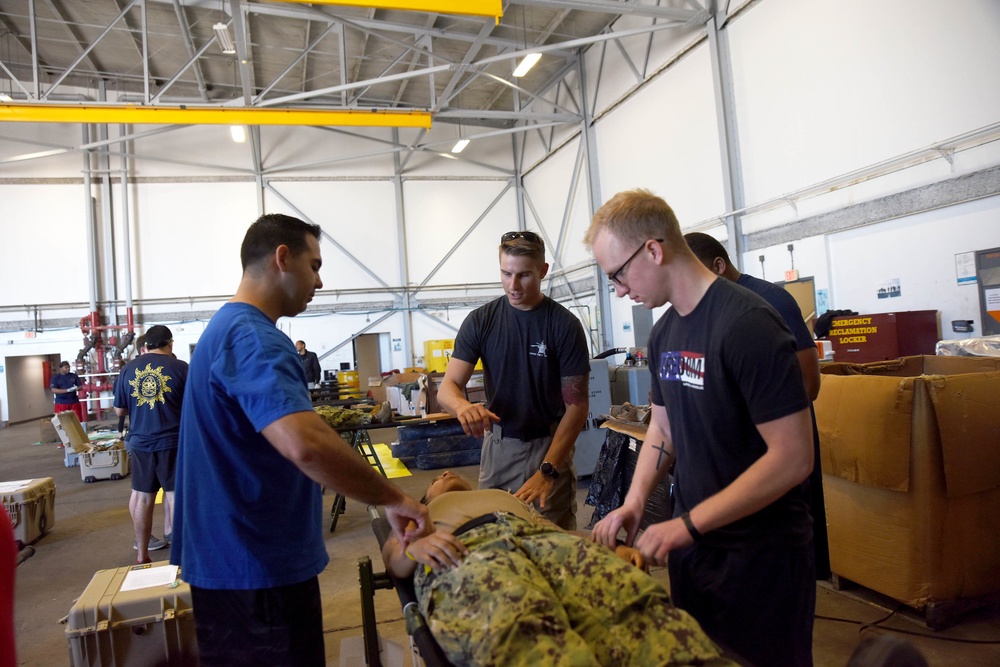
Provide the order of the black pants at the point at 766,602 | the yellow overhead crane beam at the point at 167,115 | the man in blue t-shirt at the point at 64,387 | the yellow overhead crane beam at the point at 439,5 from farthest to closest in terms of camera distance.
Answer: the man in blue t-shirt at the point at 64,387 → the yellow overhead crane beam at the point at 167,115 → the yellow overhead crane beam at the point at 439,5 → the black pants at the point at 766,602

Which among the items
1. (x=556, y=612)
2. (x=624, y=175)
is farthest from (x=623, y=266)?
(x=624, y=175)

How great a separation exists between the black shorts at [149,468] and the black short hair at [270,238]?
3.29 m

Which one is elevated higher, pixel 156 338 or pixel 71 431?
pixel 156 338

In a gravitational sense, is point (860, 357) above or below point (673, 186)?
below

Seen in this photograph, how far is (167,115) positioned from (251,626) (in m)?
10.6

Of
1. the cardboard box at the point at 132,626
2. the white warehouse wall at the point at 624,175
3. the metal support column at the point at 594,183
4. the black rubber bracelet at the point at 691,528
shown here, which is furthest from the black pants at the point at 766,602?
the metal support column at the point at 594,183

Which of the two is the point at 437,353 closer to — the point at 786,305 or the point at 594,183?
the point at 594,183

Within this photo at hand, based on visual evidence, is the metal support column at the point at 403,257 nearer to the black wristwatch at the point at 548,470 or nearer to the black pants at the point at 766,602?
the black wristwatch at the point at 548,470

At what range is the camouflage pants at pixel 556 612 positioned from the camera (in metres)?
1.37

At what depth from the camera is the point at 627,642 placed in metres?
1.42

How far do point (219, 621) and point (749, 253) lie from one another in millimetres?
8781

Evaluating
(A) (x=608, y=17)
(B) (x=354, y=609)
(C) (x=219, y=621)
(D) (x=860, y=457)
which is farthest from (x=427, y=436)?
(A) (x=608, y=17)

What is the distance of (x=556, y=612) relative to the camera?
1481 mm

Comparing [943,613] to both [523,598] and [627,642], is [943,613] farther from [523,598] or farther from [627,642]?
[523,598]
